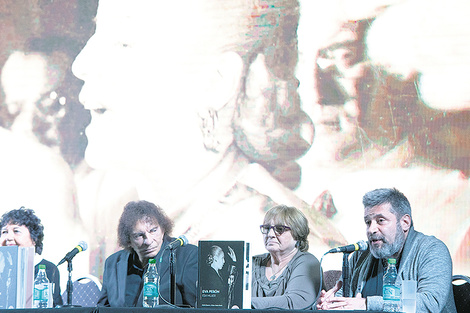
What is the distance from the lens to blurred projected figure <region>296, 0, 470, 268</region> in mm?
4016

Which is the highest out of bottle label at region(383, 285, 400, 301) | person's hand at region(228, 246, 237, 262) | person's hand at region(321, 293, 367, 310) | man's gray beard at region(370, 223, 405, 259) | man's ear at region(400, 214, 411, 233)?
man's ear at region(400, 214, 411, 233)

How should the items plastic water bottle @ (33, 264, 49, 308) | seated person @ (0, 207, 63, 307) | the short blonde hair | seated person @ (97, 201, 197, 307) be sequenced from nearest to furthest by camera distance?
plastic water bottle @ (33, 264, 49, 308) → the short blonde hair → seated person @ (97, 201, 197, 307) → seated person @ (0, 207, 63, 307)

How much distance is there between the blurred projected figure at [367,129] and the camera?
402 centimetres

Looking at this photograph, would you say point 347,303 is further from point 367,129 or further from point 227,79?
point 227,79

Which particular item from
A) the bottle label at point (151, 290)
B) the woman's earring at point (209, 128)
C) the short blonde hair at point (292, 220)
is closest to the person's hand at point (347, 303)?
the short blonde hair at point (292, 220)

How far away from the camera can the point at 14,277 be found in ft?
9.39

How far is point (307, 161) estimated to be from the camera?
4.26 metres

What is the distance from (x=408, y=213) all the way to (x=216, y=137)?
5.33 ft

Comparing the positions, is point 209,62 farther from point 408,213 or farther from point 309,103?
point 408,213

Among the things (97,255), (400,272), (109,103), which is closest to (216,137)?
(109,103)

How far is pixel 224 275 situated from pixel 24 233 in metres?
1.80

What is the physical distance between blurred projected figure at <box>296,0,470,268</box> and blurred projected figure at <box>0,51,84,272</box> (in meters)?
1.63

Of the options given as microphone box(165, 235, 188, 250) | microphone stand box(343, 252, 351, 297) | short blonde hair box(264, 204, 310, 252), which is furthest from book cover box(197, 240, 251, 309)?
short blonde hair box(264, 204, 310, 252)

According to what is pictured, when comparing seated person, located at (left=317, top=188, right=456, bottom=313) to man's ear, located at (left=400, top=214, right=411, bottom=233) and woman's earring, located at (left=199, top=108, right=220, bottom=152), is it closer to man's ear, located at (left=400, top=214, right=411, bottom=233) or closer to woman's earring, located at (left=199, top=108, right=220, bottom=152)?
man's ear, located at (left=400, top=214, right=411, bottom=233)
